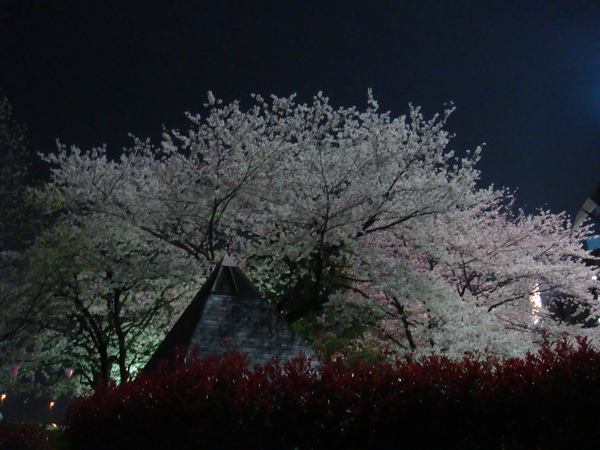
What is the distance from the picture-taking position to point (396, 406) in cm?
457

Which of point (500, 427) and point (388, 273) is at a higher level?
point (388, 273)

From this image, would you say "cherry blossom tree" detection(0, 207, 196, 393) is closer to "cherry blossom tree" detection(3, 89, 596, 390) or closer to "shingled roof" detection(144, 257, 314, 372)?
"cherry blossom tree" detection(3, 89, 596, 390)

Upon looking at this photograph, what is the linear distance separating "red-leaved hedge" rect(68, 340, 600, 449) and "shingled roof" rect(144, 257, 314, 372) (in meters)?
2.18

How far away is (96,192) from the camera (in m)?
15.2

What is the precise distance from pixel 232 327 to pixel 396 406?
378 cm

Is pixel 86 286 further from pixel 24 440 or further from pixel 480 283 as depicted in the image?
pixel 480 283

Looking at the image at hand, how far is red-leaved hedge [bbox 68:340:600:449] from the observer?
14.3ft

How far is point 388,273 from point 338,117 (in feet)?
14.8

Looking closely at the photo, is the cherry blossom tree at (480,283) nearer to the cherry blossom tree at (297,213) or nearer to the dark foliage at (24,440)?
the cherry blossom tree at (297,213)

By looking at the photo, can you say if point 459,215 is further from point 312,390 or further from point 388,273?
point 312,390

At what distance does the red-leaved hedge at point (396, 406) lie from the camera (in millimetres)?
→ 4371

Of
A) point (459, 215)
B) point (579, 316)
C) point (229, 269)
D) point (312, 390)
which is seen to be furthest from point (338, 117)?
point (579, 316)

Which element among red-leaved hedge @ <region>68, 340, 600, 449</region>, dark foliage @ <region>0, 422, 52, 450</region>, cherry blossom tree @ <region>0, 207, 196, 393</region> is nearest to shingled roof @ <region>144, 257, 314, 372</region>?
red-leaved hedge @ <region>68, 340, 600, 449</region>

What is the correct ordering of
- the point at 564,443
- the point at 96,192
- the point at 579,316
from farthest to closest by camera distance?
the point at 579,316
the point at 96,192
the point at 564,443
